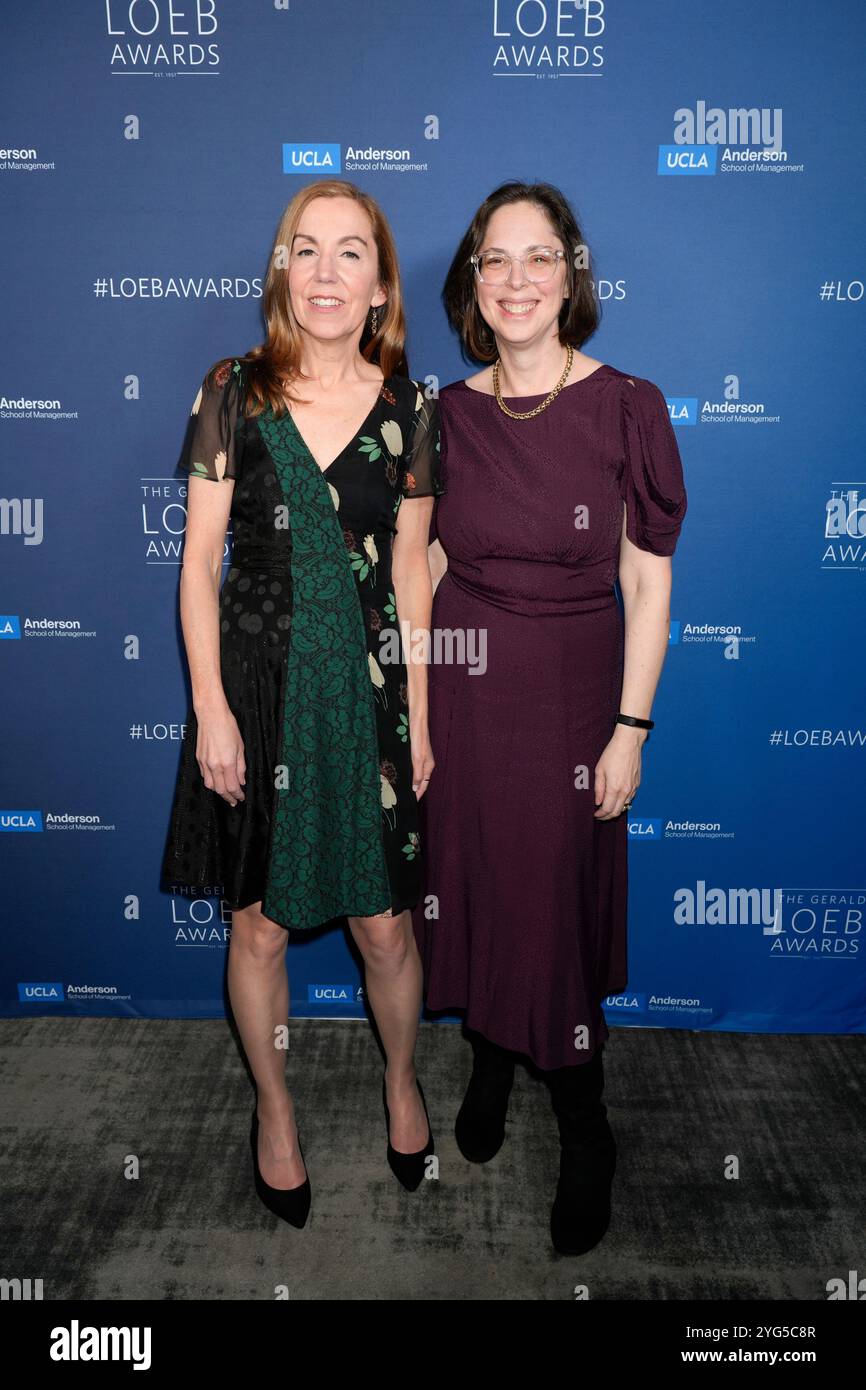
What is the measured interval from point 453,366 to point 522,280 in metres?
0.58

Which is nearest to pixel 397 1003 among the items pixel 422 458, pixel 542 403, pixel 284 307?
pixel 422 458

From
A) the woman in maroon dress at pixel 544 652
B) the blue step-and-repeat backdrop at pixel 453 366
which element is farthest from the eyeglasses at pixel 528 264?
the blue step-and-repeat backdrop at pixel 453 366

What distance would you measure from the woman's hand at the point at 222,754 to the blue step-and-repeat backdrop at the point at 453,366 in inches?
31.4

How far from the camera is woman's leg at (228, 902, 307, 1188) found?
2.02 meters

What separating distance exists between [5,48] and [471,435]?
4.66ft

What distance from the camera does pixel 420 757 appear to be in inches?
80.6

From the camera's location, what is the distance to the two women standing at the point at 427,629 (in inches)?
73.0

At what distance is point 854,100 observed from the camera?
227 cm

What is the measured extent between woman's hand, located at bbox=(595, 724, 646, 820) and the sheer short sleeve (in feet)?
1.97

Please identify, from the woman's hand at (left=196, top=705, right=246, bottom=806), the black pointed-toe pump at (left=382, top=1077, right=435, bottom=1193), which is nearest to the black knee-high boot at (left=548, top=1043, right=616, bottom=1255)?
the black pointed-toe pump at (left=382, top=1077, right=435, bottom=1193)

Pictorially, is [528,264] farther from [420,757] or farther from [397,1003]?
[397,1003]

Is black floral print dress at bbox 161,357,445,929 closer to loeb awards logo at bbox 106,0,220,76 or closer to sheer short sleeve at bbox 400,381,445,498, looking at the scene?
sheer short sleeve at bbox 400,381,445,498
